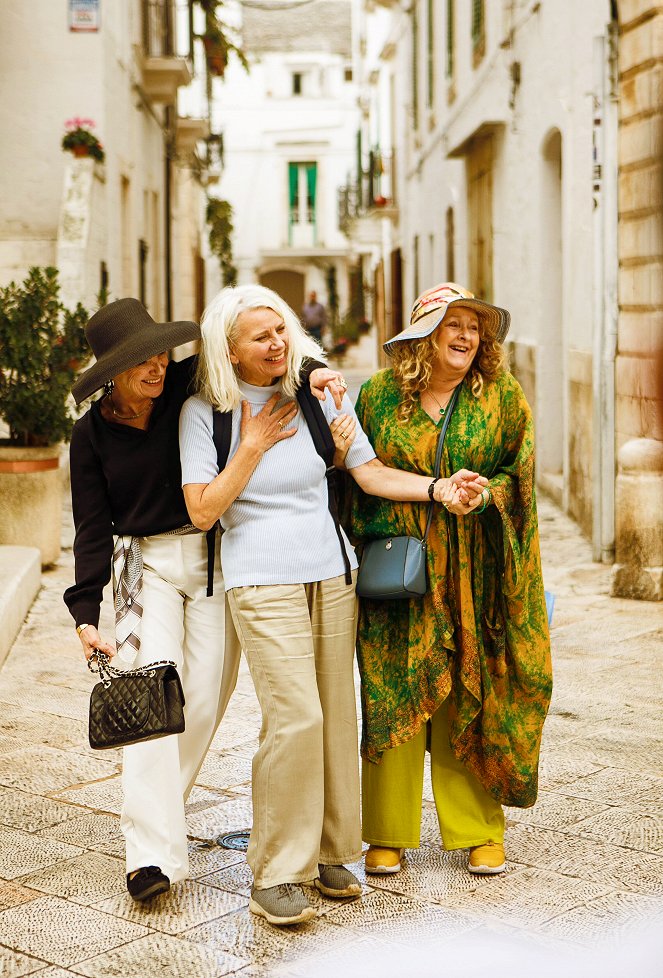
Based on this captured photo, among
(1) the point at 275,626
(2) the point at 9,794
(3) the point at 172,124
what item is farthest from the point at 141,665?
(3) the point at 172,124

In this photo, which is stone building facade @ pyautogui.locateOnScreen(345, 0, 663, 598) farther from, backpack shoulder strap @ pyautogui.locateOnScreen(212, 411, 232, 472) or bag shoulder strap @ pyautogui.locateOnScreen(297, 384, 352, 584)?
backpack shoulder strap @ pyautogui.locateOnScreen(212, 411, 232, 472)

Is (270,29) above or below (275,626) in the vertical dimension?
above

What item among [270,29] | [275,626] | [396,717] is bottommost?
[396,717]

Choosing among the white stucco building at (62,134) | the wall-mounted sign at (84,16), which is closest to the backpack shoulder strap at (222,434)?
the white stucco building at (62,134)

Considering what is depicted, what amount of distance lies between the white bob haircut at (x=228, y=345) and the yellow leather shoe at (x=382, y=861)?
1297mm

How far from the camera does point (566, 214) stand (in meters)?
11.2

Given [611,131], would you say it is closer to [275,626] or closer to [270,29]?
[275,626]

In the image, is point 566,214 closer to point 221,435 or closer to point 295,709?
point 221,435

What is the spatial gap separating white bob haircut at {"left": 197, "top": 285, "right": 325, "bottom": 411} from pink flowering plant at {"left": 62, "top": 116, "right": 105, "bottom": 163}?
10155 millimetres

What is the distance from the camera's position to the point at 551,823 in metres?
4.18

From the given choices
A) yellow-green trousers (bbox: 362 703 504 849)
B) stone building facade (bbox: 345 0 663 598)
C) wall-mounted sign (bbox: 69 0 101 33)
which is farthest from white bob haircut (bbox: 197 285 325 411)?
wall-mounted sign (bbox: 69 0 101 33)

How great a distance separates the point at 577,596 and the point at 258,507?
4656mm

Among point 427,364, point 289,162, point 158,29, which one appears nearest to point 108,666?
point 427,364

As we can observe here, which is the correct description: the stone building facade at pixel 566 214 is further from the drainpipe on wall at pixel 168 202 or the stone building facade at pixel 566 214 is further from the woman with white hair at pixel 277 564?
the drainpipe on wall at pixel 168 202
